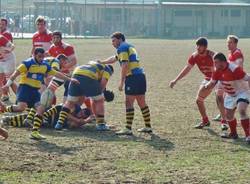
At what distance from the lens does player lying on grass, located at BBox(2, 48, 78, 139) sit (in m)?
13.3

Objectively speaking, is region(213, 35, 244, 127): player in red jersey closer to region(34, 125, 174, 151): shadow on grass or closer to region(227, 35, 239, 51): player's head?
region(227, 35, 239, 51): player's head

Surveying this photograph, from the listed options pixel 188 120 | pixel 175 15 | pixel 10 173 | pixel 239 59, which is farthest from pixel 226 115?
pixel 175 15

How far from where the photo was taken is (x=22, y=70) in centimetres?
1334

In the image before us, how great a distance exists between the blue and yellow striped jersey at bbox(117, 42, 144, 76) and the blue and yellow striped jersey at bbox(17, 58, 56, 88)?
48.6 inches

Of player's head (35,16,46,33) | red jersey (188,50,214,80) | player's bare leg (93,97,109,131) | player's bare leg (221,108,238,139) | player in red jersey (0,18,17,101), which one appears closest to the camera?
player's bare leg (221,108,238,139)

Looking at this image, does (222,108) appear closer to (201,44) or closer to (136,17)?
(201,44)

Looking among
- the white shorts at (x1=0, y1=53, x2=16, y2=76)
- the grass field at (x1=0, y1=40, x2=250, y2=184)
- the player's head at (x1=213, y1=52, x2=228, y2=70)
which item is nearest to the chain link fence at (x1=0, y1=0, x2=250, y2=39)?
the white shorts at (x1=0, y1=53, x2=16, y2=76)

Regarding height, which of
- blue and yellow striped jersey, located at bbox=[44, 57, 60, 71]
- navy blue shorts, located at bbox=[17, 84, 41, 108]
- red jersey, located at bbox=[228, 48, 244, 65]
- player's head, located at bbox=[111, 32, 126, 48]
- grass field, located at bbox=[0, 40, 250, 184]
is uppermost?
player's head, located at bbox=[111, 32, 126, 48]

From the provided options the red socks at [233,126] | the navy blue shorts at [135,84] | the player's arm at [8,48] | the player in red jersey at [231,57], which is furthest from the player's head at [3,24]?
Result: the red socks at [233,126]

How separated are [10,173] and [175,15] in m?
69.5

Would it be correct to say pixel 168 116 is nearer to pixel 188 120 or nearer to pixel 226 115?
pixel 188 120

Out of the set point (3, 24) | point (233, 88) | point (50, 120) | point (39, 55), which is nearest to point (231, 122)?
point (233, 88)

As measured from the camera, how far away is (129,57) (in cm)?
1317

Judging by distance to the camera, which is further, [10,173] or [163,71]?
[163,71]
